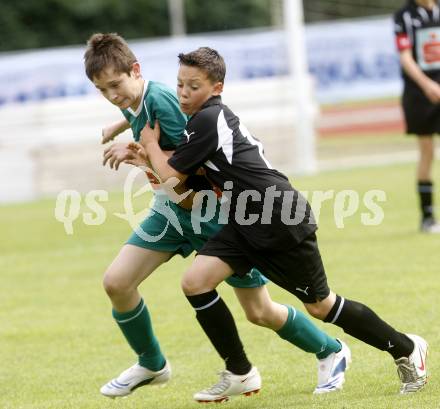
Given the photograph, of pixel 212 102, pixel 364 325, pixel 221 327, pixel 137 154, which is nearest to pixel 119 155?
pixel 137 154

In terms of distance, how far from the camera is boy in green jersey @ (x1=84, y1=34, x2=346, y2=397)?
4.72m

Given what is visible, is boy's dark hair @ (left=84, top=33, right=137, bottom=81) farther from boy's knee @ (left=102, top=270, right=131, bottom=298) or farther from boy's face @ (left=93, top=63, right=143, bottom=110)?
boy's knee @ (left=102, top=270, right=131, bottom=298)

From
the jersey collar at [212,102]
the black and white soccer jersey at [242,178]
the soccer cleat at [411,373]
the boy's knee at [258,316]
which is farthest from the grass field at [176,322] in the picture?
the jersey collar at [212,102]

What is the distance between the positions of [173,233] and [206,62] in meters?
0.85

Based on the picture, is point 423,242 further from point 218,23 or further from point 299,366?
point 218,23

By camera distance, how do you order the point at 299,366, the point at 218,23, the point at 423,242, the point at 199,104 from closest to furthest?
the point at 199,104 < the point at 299,366 < the point at 423,242 < the point at 218,23

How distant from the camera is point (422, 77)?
29.5 feet

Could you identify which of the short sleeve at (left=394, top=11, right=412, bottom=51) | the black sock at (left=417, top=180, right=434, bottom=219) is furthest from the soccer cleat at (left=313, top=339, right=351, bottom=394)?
the short sleeve at (left=394, top=11, right=412, bottom=51)

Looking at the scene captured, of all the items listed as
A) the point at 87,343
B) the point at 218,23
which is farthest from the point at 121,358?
the point at 218,23

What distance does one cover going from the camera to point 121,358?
5957 mm

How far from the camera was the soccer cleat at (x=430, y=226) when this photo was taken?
9.13 metres

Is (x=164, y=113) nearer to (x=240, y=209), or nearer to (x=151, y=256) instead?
(x=240, y=209)

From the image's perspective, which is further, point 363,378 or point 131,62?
point 363,378

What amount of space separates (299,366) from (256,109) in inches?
440
